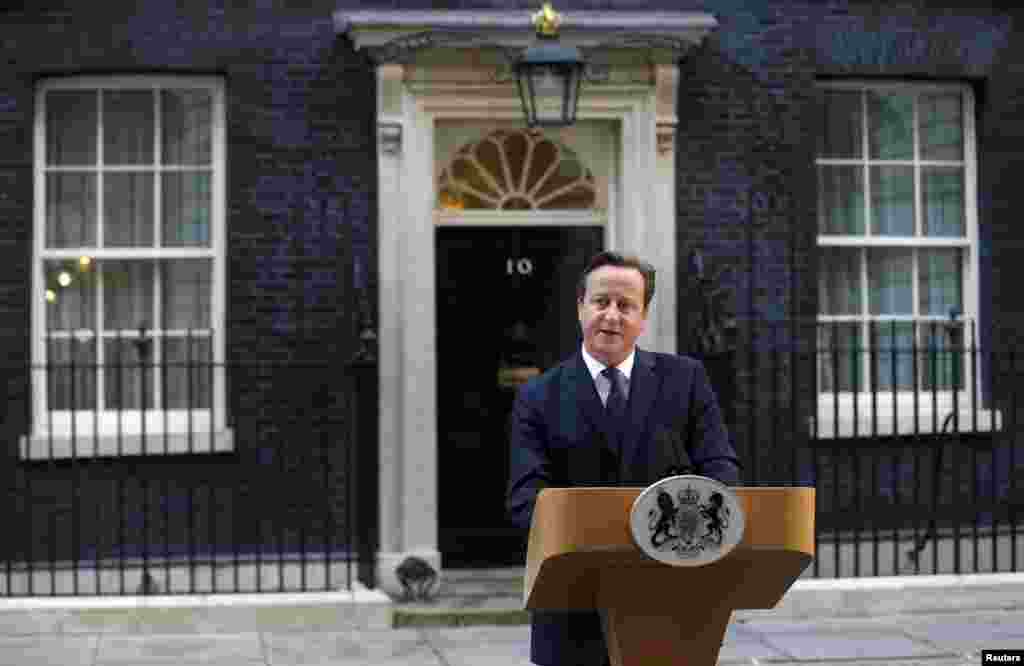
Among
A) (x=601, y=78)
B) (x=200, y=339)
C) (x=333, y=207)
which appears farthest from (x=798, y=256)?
(x=200, y=339)

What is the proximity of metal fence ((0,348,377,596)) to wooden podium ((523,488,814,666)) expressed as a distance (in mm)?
7003

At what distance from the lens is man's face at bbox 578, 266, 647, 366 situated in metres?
5.09

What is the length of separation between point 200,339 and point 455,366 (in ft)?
5.27

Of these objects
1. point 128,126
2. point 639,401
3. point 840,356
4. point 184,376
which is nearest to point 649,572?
point 639,401

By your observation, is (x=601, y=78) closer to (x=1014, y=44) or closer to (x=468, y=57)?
(x=468, y=57)

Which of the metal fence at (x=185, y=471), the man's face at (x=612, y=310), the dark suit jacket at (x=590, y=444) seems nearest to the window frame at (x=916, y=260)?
the metal fence at (x=185, y=471)

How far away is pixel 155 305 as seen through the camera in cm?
1235

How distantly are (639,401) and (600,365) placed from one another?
14cm

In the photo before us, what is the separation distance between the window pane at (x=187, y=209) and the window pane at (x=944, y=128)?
474 centimetres

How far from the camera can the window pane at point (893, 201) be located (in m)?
13.2

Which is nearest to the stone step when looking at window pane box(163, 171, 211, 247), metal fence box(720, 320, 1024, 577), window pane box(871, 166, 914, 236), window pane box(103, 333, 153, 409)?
metal fence box(720, 320, 1024, 577)

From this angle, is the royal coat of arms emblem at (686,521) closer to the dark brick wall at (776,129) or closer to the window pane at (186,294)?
the dark brick wall at (776,129)

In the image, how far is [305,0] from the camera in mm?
12281

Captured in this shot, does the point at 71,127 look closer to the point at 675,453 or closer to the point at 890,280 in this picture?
the point at 890,280
